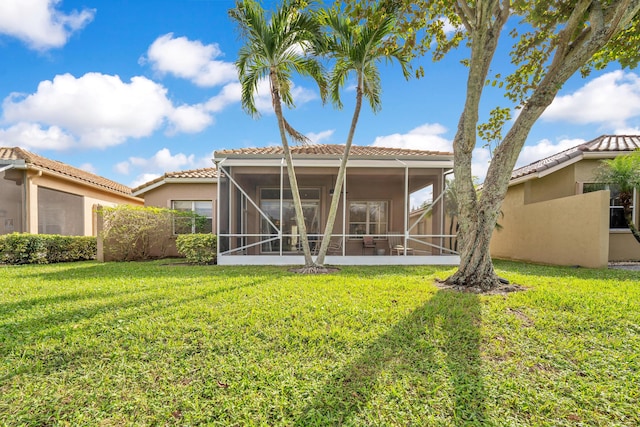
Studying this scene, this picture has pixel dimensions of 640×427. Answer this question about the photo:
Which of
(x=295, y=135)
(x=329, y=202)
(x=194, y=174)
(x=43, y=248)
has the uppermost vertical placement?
(x=295, y=135)

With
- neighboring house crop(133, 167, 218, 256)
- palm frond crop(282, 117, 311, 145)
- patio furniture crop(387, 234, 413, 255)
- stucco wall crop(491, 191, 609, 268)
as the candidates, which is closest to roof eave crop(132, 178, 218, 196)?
neighboring house crop(133, 167, 218, 256)

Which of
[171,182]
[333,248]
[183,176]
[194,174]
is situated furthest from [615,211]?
[171,182]

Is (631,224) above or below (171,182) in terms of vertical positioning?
below

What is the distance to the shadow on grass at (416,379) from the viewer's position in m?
2.62

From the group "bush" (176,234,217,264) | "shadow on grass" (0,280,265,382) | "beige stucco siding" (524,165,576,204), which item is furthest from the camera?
"beige stucco siding" (524,165,576,204)

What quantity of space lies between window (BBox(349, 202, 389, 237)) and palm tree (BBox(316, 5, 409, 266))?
19.4 feet

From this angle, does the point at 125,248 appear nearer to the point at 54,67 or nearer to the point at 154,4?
the point at 54,67

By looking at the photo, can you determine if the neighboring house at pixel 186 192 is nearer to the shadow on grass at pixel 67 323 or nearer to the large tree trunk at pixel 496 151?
the shadow on grass at pixel 67 323

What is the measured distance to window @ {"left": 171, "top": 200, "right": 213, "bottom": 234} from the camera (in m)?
13.8

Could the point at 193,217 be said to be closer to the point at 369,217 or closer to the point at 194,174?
the point at 194,174

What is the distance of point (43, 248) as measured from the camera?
11.2 m

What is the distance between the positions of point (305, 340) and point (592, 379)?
3319mm

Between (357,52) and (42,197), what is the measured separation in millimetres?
15630

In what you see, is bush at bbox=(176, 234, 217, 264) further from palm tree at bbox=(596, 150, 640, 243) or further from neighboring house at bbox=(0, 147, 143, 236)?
palm tree at bbox=(596, 150, 640, 243)
